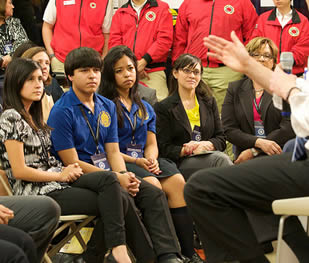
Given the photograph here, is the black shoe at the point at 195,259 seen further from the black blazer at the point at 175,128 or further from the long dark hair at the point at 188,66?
the long dark hair at the point at 188,66

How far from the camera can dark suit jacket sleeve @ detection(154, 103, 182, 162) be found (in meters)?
4.01

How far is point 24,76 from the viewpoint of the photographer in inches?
121

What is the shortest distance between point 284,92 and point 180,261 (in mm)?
1379

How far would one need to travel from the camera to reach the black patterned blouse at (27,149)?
9.59 ft

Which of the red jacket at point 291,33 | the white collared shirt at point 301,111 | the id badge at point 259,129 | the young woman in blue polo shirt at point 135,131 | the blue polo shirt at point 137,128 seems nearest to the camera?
the white collared shirt at point 301,111

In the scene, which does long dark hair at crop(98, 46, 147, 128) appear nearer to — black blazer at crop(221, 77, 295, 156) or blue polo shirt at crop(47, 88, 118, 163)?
blue polo shirt at crop(47, 88, 118, 163)

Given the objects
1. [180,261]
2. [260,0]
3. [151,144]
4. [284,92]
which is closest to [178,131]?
[151,144]

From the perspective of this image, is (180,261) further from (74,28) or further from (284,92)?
(74,28)

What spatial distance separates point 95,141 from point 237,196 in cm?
131

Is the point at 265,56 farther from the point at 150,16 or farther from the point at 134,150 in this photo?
the point at 150,16

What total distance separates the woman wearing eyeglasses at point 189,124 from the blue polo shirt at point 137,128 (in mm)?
186

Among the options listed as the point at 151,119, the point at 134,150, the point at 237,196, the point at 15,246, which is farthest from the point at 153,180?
the point at 15,246

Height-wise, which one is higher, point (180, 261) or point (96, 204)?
point (96, 204)

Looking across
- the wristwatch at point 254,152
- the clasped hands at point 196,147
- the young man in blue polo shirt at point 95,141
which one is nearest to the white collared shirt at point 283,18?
the wristwatch at point 254,152
